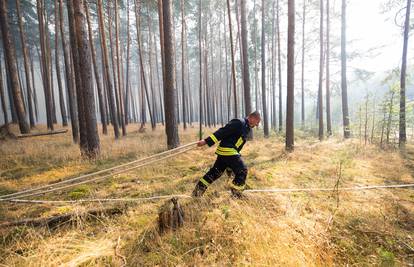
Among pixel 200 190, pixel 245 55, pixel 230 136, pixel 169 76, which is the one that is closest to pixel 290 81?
pixel 245 55

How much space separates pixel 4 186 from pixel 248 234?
584 cm

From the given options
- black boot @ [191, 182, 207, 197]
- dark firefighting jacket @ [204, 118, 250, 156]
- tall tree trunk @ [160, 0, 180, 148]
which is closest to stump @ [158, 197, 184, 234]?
black boot @ [191, 182, 207, 197]

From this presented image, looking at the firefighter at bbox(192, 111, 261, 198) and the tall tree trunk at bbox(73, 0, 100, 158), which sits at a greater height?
the tall tree trunk at bbox(73, 0, 100, 158)

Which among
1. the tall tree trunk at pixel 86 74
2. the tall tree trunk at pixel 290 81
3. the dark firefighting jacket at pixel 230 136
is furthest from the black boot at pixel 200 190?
the tall tree trunk at pixel 290 81

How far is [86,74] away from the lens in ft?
23.2

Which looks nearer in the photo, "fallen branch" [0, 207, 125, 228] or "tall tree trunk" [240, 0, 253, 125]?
"fallen branch" [0, 207, 125, 228]

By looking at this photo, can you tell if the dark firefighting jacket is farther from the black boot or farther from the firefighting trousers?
the black boot

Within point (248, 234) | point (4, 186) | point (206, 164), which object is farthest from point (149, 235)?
point (4, 186)

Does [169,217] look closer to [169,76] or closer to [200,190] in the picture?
[200,190]

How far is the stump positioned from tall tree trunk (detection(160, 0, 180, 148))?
5660mm

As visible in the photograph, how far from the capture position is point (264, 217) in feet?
11.1

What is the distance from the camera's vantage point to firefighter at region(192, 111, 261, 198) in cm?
401

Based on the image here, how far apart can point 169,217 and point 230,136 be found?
1873mm

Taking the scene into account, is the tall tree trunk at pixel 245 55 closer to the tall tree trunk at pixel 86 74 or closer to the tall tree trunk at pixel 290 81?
the tall tree trunk at pixel 290 81
